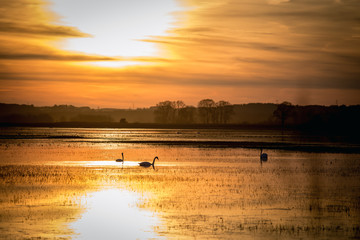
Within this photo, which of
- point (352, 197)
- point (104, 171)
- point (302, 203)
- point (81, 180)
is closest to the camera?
point (302, 203)

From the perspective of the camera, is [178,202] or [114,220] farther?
[178,202]

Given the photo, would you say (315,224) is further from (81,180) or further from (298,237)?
(81,180)

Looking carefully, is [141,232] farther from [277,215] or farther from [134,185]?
[134,185]

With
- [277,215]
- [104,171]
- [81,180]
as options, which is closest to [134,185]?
[81,180]

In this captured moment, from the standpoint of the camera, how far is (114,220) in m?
16.9

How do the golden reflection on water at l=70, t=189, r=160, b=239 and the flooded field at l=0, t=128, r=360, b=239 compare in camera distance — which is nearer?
the golden reflection on water at l=70, t=189, r=160, b=239

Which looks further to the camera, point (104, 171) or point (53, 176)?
point (104, 171)

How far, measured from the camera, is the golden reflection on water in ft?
48.7

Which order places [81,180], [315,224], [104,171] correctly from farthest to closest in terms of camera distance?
[104,171]
[81,180]
[315,224]

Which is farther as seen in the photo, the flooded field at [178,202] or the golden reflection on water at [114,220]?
the flooded field at [178,202]

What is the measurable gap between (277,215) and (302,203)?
289 centimetres

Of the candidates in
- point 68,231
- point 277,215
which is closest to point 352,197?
point 277,215

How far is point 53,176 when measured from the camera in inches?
1116

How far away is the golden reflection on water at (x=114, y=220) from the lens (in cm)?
1484
